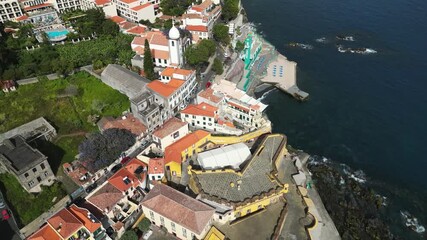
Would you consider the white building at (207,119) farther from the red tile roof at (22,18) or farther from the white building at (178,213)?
the red tile roof at (22,18)

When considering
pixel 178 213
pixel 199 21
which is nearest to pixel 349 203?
pixel 178 213

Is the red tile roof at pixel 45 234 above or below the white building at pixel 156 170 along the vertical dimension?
above

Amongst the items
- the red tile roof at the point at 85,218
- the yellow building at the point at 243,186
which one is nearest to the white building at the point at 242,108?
the yellow building at the point at 243,186

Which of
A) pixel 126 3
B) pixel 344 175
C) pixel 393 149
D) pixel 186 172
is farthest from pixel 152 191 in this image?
pixel 126 3

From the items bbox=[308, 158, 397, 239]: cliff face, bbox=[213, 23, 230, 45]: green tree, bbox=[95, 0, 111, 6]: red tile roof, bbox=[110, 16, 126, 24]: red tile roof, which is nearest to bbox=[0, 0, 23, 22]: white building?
bbox=[95, 0, 111, 6]: red tile roof

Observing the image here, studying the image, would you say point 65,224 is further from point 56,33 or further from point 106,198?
point 56,33

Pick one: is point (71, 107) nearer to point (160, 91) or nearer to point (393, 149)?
point (160, 91)
